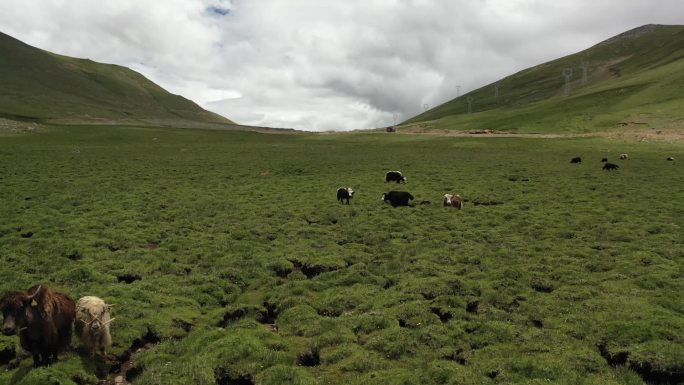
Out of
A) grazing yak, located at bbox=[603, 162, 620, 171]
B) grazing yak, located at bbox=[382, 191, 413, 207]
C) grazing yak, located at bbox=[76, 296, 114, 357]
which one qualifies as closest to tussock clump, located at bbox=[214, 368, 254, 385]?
grazing yak, located at bbox=[76, 296, 114, 357]

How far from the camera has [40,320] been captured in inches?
380

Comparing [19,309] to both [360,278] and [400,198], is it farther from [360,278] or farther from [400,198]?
[400,198]

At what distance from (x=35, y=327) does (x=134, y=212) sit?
19311mm

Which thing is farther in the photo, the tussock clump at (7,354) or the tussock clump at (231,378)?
the tussock clump at (7,354)

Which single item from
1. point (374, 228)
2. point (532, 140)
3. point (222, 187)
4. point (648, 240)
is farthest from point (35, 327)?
point (532, 140)

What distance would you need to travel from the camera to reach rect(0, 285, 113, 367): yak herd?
939 centimetres

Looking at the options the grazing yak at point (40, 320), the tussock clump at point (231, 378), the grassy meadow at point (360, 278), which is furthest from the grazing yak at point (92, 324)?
the tussock clump at point (231, 378)

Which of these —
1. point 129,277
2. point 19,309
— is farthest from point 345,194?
point 19,309

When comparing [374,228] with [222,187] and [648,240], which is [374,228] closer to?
[648,240]

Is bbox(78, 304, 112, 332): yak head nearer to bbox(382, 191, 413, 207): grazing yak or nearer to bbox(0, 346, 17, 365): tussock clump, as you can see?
bbox(0, 346, 17, 365): tussock clump

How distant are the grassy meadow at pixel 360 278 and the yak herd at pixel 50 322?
42 cm

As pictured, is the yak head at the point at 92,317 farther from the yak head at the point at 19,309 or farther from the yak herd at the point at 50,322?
the yak head at the point at 19,309

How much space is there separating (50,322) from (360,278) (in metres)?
10.2

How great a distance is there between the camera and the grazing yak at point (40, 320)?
30.7 ft
